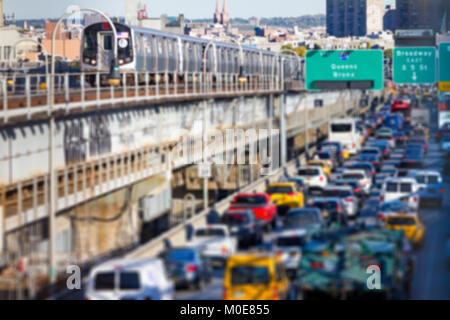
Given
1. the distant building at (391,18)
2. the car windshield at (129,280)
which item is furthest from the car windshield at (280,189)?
the car windshield at (129,280)

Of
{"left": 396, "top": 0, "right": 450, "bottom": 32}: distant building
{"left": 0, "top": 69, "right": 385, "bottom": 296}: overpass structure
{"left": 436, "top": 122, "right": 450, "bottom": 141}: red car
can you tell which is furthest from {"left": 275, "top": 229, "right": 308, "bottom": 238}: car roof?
{"left": 436, "top": 122, "right": 450, "bottom": 141}: red car

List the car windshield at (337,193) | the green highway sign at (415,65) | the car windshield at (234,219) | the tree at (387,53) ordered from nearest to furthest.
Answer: the car windshield at (234,219) < the car windshield at (337,193) < the green highway sign at (415,65) < the tree at (387,53)

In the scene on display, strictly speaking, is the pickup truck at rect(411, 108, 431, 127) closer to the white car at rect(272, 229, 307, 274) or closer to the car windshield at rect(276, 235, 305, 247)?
the white car at rect(272, 229, 307, 274)

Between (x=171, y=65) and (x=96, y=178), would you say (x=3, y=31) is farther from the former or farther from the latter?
(x=96, y=178)

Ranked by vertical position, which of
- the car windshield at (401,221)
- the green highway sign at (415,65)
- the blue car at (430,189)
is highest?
the green highway sign at (415,65)

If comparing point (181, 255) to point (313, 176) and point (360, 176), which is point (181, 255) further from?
point (313, 176)

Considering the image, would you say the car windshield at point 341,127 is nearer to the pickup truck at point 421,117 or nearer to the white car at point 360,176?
the pickup truck at point 421,117
